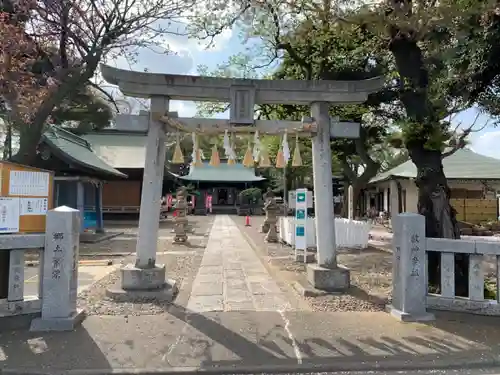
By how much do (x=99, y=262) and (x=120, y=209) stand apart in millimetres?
19426

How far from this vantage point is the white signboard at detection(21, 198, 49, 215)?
5.93 meters

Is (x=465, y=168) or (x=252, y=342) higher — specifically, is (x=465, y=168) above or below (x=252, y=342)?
above

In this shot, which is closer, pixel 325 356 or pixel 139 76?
pixel 325 356

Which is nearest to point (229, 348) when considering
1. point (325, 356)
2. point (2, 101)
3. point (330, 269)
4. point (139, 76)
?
point (325, 356)

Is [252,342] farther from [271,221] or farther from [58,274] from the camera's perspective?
[271,221]

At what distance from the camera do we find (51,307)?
5.75 meters

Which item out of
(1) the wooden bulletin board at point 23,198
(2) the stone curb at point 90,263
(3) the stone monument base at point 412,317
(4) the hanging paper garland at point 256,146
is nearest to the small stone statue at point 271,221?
(2) the stone curb at point 90,263

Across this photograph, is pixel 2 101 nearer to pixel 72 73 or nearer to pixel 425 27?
pixel 72 73

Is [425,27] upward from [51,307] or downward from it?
upward

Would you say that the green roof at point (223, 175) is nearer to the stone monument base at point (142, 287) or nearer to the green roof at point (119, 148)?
the green roof at point (119, 148)

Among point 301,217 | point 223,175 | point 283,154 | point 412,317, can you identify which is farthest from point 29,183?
point 223,175

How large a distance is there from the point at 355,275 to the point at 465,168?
1856 cm

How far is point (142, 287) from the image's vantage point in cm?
746

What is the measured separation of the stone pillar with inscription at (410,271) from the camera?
6254mm
